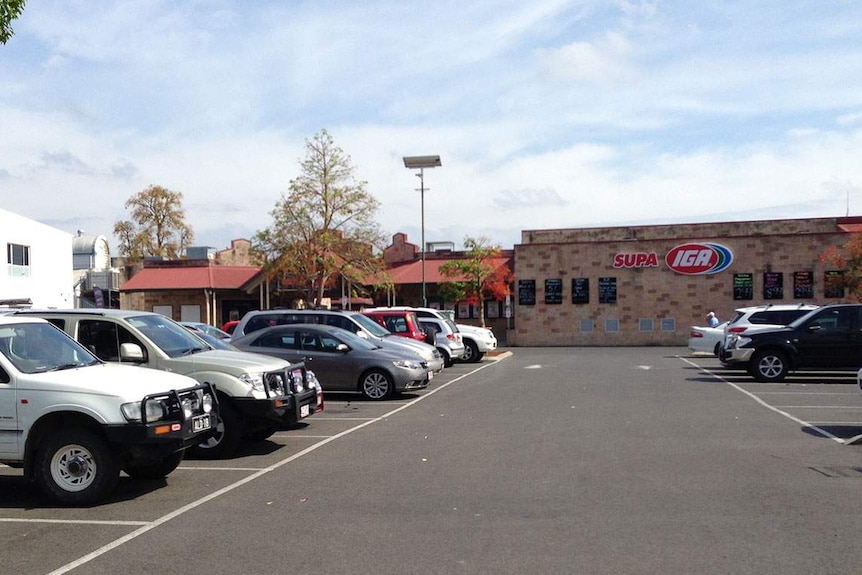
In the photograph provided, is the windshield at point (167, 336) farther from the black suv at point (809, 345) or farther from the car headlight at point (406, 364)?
the black suv at point (809, 345)

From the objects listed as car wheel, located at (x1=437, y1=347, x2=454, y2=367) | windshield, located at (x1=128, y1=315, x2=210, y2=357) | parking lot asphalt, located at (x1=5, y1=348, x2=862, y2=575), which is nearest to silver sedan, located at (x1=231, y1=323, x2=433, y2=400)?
parking lot asphalt, located at (x1=5, y1=348, x2=862, y2=575)

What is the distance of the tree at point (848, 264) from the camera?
38500mm

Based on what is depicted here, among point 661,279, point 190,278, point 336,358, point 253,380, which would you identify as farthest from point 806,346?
point 190,278

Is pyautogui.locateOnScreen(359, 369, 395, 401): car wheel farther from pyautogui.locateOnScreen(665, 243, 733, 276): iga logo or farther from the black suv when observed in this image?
pyautogui.locateOnScreen(665, 243, 733, 276): iga logo

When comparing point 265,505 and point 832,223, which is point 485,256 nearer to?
point 832,223

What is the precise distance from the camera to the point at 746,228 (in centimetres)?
4866

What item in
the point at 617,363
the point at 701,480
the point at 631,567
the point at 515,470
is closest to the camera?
the point at 631,567

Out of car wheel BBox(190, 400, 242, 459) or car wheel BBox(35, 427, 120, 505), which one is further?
car wheel BBox(190, 400, 242, 459)

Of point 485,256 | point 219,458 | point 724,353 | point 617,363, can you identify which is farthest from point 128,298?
point 219,458

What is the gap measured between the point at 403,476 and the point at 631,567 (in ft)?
12.0

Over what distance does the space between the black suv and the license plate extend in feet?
48.8

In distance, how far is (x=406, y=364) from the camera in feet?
55.2

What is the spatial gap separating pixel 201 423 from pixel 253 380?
1938 mm

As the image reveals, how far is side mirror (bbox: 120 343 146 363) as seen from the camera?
9484 millimetres
